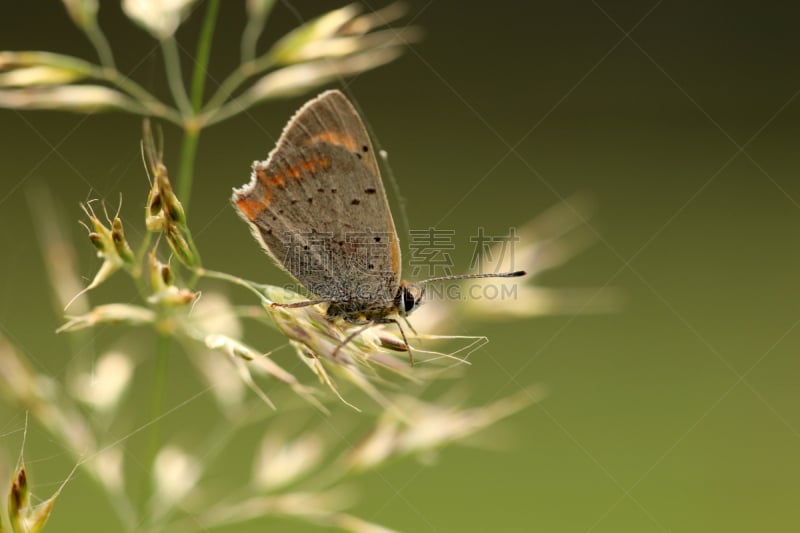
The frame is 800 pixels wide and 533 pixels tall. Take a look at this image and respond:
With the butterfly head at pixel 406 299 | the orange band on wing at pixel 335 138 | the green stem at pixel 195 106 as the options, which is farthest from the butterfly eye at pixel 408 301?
the green stem at pixel 195 106

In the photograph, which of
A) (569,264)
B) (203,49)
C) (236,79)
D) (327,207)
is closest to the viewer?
(203,49)

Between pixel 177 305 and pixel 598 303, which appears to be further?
pixel 598 303

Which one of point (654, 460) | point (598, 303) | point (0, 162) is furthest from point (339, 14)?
point (0, 162)

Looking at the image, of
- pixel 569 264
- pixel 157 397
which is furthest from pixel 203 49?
pixel 569 264

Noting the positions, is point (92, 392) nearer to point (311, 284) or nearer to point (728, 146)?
point (311, 284)

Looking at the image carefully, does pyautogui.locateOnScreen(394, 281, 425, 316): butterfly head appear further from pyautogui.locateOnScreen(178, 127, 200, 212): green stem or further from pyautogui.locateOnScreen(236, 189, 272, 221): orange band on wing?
pyautogui.locateOnScreen(178, 127, 200, 212): green stem

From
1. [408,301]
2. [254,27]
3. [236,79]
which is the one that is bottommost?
[408,301]

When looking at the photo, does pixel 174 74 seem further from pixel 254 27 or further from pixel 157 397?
pixel 157 397

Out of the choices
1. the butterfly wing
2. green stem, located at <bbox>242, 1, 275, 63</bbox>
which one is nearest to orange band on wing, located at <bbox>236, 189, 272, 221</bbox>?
the butterfly wing
